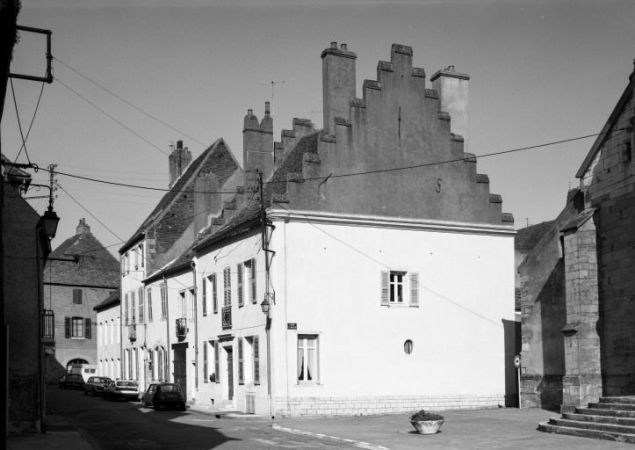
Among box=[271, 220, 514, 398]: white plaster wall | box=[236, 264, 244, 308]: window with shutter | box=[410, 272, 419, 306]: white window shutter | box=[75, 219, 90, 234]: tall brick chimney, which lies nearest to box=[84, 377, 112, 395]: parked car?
box=[236, 264, 244, 308]: window with shutter

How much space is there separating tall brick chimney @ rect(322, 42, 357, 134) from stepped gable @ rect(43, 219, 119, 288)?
44.3 meters

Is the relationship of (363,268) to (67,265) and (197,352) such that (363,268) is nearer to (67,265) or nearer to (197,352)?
(197,352)

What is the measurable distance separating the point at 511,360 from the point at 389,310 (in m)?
5.78

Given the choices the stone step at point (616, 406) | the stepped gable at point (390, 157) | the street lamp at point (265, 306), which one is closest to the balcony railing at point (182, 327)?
the stepped gable at point (390, 157)

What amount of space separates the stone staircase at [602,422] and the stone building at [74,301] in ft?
174

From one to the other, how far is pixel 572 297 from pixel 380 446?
10164 mm

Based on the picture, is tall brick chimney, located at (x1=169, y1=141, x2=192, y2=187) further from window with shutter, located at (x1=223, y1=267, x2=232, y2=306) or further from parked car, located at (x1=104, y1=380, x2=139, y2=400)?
window with shutter, located at (x1=223, y1=267, x2=232, y2=306)

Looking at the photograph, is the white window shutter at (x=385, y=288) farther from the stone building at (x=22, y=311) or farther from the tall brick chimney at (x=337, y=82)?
the stone building at (x=22, y=311)

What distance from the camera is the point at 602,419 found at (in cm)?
2081

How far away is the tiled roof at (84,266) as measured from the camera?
71688 millimetres

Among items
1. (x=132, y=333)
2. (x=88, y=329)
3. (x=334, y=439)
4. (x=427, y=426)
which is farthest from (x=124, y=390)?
(x=88, y=329)

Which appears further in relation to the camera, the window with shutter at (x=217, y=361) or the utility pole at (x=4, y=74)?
the window with shutter at (x=217, y=361)

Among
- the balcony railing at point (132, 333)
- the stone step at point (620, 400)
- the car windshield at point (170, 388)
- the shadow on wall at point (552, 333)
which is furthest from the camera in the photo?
the balcony railing at point (132, 333)

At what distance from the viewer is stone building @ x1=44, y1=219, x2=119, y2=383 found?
2744 inches
